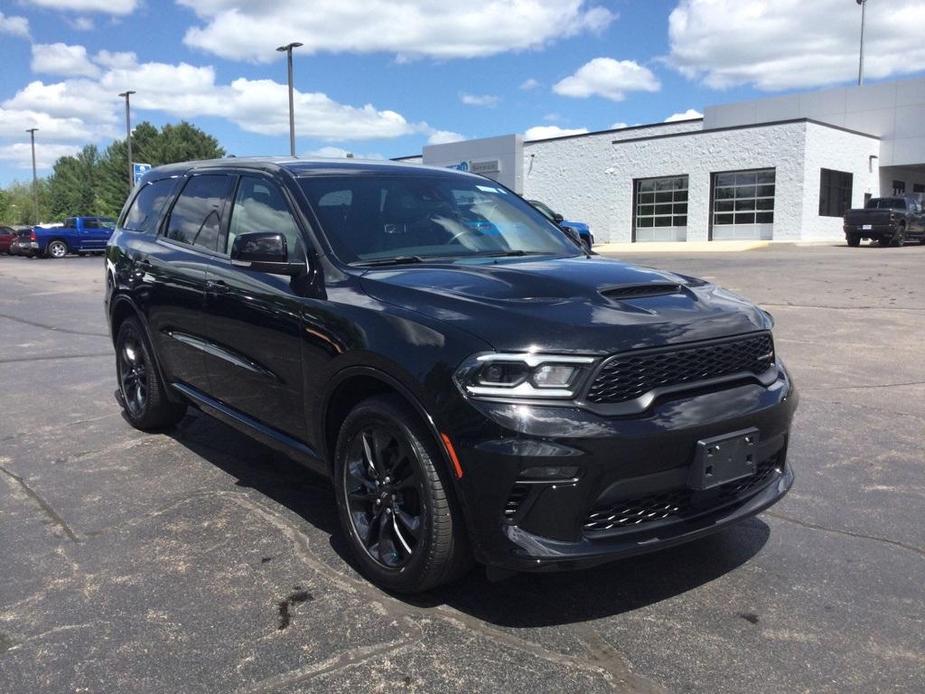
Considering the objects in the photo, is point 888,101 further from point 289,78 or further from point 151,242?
point 151,242

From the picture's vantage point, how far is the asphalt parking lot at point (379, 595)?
2.73 metres

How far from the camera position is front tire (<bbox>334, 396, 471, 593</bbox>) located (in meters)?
2.97

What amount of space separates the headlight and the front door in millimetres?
1167

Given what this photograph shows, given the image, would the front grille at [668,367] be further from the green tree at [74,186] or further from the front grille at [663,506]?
the green tree at [74,186]

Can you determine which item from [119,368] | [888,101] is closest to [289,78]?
[119,368]

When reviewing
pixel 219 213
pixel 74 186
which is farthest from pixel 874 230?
pixel 74 186

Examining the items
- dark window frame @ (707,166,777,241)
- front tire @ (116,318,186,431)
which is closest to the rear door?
front tire @ (116,318,186,431)

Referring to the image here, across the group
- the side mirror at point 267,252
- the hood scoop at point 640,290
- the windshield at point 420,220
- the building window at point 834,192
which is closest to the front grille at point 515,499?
the hood scoop at point 640,290

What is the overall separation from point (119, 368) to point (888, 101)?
146ft

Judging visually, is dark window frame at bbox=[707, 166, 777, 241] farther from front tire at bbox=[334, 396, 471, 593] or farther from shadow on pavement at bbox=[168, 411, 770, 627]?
front tire at bbox=[334, 396, 471, 593]

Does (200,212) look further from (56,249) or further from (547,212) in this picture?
(56,249)

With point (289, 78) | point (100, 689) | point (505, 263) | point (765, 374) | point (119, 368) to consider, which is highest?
point (289, 78)

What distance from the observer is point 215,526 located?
13.3 ft

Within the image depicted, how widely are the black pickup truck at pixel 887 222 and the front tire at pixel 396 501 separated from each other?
31246 millimetres
